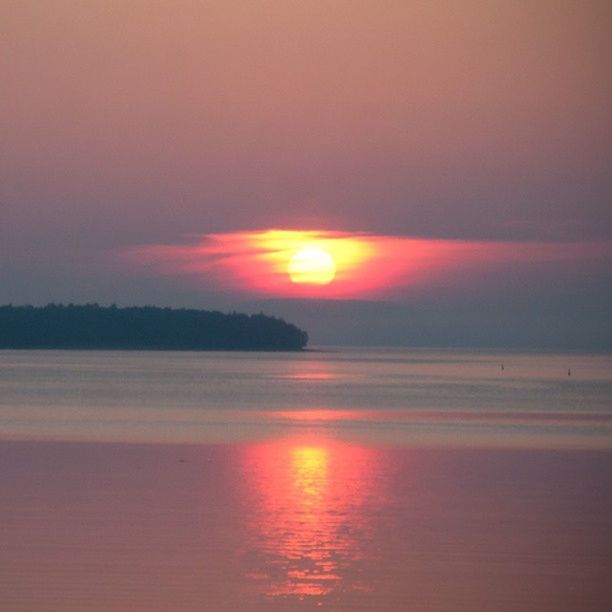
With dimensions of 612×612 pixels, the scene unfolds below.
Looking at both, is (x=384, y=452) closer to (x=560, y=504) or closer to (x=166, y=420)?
(x=560, y=504)

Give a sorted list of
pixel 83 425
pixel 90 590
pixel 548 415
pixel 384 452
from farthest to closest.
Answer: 1. pixel 548 415
2. pixel 83 425
3. pixel 384 452
4. pixel 90 590

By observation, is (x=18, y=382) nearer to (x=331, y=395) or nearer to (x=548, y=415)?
(x=331, y=395)

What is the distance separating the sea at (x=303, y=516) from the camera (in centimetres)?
1027

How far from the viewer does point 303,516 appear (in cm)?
1402

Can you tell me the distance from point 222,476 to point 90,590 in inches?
314

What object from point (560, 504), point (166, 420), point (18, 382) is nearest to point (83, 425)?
point (166, 420)

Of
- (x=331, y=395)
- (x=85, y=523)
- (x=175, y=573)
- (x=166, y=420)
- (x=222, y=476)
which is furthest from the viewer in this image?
(x=331, y=395)

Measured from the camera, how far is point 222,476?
18062 millimetres

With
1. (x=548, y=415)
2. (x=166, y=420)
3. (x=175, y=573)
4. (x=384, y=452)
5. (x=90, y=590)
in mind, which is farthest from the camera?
(x=548, y=415)

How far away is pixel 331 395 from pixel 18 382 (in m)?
16.0

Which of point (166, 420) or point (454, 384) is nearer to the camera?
point (166, 420)

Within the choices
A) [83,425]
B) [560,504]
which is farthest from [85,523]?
[83,425]

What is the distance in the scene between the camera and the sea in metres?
10.3

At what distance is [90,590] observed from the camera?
10117 millimetres
